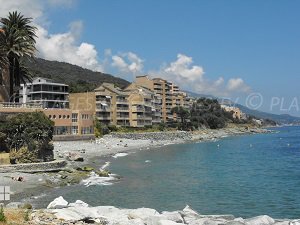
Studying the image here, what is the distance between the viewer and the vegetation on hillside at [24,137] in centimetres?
4662

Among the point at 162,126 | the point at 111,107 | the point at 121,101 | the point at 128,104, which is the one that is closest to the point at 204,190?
the point at 111,107

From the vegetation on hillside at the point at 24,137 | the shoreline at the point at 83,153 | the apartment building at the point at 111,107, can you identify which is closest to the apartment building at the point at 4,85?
the shoreline at the point at 83,153

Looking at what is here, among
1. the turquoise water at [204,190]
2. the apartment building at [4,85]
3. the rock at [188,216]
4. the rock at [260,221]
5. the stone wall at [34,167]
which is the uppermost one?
the apartment building at [4,85]

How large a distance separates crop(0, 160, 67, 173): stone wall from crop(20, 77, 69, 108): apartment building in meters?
56.1

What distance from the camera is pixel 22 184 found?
3912 cm

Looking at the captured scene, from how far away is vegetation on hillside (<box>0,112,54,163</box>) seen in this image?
46.6 meters

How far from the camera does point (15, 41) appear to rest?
58.5m

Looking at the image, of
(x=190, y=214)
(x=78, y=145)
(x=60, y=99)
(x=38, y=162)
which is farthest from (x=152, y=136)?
(x=190, y=214)

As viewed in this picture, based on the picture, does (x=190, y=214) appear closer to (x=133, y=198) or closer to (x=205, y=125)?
(x=133, y=198)

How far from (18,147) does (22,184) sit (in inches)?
341

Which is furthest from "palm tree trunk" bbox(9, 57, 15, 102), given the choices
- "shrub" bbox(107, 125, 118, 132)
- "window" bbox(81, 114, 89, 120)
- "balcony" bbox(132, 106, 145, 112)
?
"balcony" bbox(132, 106, 145, 112)

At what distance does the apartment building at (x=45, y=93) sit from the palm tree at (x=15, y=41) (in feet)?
134

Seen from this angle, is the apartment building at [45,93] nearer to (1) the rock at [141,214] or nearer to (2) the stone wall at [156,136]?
(2) the stone wall at [156,136]

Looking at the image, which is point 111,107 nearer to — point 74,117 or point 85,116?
point 85,116
